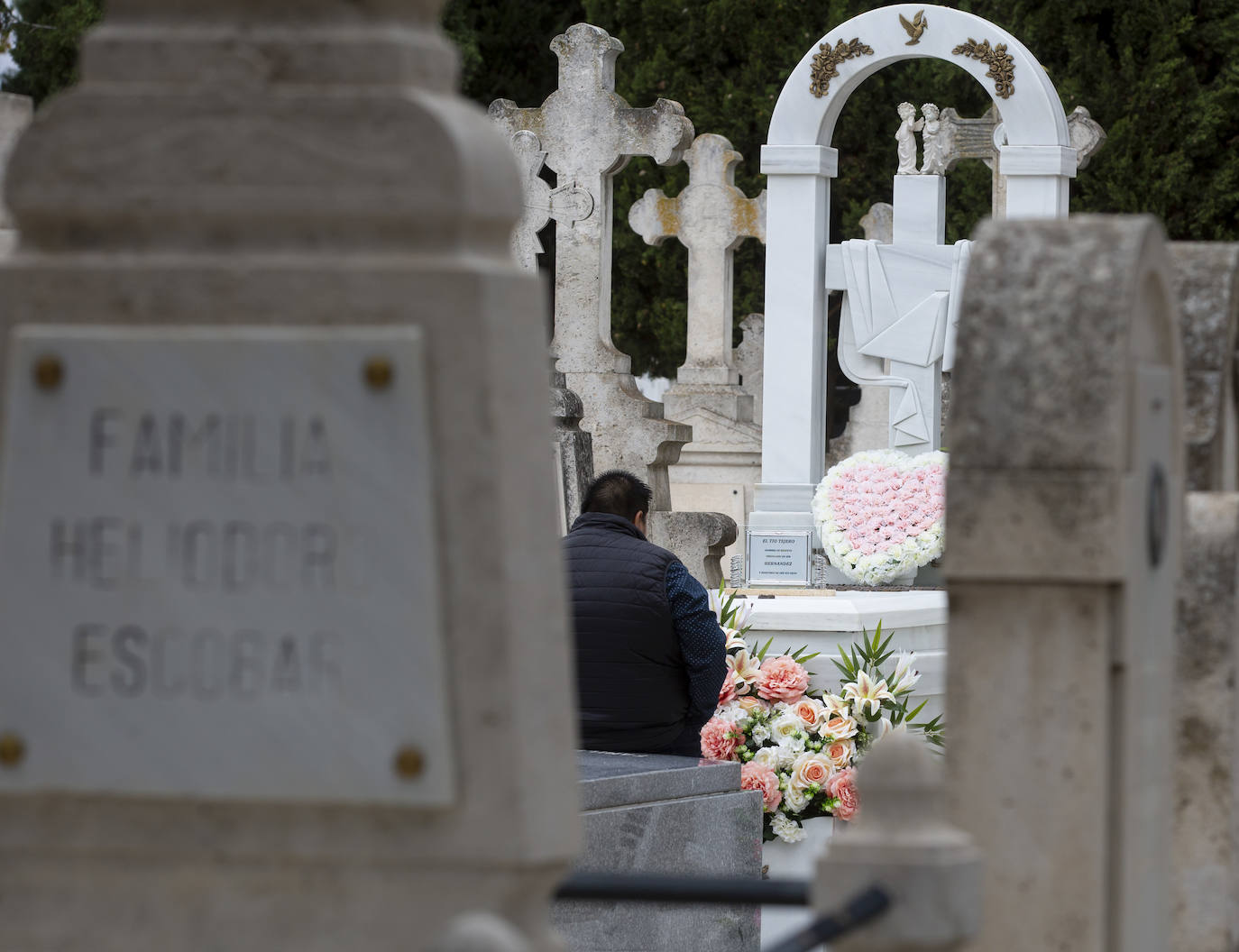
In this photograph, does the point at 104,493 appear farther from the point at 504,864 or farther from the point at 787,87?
the point at 787,87

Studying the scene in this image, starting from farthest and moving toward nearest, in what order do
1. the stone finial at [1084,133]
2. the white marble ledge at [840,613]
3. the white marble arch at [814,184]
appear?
→ the stone finial at [1084,133] → the white marble arch at [814,184] → the white marble ledge at [840,613]

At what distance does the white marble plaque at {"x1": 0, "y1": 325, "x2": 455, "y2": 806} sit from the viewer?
2.28 meters

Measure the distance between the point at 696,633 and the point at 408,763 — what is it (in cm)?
389

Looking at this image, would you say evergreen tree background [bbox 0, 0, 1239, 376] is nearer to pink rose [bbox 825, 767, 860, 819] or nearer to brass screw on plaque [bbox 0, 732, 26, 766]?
pink rose [bbox 825, 767, 860, 819]

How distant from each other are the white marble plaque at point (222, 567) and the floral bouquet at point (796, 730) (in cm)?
420

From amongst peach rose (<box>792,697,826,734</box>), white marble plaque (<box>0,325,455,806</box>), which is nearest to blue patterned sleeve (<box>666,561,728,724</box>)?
peach rose (<box>792,697,826,734</box>)

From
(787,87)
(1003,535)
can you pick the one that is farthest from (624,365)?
(1003,535)

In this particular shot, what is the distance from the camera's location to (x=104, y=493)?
233 centimetres

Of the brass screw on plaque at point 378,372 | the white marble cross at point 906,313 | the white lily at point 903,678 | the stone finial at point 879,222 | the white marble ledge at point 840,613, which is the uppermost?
the stone finial at point 879,222

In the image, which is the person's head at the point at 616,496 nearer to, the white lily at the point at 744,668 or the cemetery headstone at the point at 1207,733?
the white lily at the point at 744,668

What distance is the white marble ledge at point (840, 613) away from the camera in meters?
7.92

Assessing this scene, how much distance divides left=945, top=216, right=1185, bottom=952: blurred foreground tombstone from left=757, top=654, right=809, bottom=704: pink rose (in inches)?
156

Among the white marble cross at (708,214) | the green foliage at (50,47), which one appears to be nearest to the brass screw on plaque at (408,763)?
the white marble cross at (708,214)

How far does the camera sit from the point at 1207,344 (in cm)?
339
